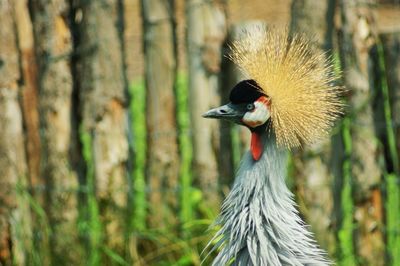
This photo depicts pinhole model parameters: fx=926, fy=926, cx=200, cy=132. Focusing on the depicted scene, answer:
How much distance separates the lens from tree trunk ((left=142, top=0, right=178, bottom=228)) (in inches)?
205

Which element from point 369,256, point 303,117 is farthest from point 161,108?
point 303,117

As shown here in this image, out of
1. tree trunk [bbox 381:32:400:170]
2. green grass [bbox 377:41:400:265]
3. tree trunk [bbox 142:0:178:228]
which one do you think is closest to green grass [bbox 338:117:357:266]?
green grass [bbox 377:41:400:265]

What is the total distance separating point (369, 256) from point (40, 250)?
1.82 meters

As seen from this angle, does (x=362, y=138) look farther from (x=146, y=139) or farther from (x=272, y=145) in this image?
(x=272, y=145)

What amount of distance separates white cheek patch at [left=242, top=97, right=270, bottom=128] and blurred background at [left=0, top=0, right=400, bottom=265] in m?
1.55

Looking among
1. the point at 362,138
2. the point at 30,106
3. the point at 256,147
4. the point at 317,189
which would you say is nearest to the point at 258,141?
the point at 256,147

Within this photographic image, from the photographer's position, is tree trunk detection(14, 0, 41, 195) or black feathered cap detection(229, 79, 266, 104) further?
tree trunk detection(14, 0, 41, 195)

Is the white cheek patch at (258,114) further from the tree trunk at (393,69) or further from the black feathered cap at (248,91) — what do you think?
the tree trunk at (393,69)

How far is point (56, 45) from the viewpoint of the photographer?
518cm

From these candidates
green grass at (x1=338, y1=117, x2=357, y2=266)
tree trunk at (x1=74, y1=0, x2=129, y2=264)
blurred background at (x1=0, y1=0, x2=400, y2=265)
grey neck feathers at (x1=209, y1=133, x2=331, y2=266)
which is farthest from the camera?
tree trunk at (x1=74, y1=0, x2=129, y2=264)

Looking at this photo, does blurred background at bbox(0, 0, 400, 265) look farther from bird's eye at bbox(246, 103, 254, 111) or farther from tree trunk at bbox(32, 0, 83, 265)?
bird's eye at bbox(246, 103, 254, 111)

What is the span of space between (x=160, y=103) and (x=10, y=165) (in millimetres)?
919

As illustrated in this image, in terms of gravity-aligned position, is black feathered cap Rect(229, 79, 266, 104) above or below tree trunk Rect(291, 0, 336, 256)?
above

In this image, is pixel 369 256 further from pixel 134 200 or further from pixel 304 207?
pixel 134 200
